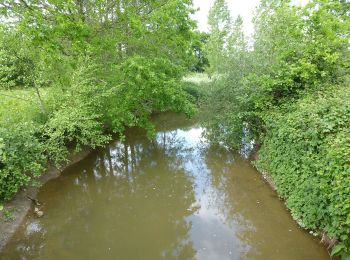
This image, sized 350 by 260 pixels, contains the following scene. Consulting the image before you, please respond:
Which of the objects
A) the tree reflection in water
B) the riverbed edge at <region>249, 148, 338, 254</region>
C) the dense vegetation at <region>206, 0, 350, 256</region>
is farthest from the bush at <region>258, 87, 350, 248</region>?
the tree reflection in water

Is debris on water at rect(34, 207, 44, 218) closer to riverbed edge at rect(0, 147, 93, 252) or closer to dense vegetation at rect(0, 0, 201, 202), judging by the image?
riverbed edge at rect(0, 147, 93, 252)

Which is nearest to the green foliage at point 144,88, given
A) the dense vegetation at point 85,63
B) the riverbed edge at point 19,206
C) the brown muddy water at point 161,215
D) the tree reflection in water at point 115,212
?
the dense vegetation at point 85,63

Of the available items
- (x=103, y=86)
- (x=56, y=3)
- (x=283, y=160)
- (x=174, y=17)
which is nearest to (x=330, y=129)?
(x=283, y=160)

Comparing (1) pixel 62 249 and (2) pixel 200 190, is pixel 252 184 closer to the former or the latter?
(2) pixel 200 190

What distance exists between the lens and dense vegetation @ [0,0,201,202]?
8797 mm

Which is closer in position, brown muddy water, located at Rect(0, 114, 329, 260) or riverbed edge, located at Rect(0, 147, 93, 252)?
brown muddy water, located at Rect(0, 114, 329, 260)

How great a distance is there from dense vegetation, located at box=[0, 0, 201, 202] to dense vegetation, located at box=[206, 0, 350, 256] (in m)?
2.15

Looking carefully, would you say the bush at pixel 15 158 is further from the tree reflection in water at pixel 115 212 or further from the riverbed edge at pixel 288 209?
the riverbed edge at pixel 288 209

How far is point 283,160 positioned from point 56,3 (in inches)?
352

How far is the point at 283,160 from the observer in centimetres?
783

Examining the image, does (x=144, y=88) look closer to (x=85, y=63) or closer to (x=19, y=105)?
(x=85, y=63)

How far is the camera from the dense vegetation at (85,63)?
8797 mm

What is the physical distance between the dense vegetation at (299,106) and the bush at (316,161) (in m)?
0.02

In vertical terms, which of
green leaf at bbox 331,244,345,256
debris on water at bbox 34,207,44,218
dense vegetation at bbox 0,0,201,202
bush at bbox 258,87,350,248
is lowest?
debris on water at bbox 34,207,44,218
